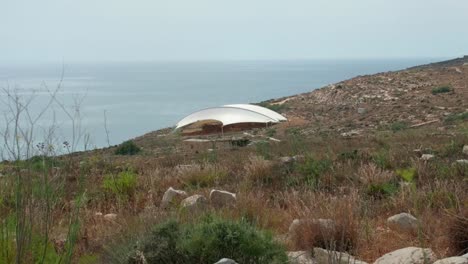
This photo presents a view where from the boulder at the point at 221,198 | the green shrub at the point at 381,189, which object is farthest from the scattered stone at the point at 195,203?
the green shrub at the point at 381,189

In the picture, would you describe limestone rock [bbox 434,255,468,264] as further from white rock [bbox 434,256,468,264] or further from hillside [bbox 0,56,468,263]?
hillside [bbox 0,56,468,263]

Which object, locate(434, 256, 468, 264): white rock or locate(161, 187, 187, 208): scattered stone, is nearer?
locate(434, 256, 468, 264): white rock

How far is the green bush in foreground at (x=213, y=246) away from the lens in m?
3.38

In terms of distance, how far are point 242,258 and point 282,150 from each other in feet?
23.6

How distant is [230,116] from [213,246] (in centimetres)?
2831

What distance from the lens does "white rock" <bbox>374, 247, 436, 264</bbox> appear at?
3529mm

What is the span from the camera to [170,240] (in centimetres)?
353

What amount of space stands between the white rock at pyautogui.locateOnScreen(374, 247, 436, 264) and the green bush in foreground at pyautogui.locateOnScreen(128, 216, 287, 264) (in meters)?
0.74

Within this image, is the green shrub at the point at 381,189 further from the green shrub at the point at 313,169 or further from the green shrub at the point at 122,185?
the green shrub at the point at 122,185

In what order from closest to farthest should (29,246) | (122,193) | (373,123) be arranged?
(29,246), (122,193), (373,123)

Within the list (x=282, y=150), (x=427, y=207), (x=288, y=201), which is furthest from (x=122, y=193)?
(x=282, y=150)

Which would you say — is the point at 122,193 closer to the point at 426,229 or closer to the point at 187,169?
the point at 187,169

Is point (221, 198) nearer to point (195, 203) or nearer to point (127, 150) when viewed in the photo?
point (195, 203)

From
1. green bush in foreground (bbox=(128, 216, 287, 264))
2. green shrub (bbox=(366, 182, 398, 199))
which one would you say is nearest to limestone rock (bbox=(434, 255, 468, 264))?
green bush in foreground (bbox=(128, 216, 287, 264))
